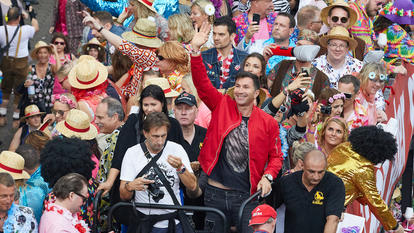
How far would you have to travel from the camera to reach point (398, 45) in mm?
13102

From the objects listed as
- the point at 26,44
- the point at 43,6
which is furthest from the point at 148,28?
the point at 43,6

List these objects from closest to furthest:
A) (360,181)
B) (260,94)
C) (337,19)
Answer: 1. (360,181)
2. (260,94)
3. (337,19)

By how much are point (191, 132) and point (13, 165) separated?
1823mm

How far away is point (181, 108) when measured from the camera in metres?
7.87

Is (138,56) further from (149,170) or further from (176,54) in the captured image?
(149,170)

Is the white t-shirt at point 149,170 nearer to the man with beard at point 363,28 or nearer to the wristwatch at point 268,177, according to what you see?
the wristwatch at point 268,177

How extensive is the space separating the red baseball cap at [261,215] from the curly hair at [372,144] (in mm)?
1975

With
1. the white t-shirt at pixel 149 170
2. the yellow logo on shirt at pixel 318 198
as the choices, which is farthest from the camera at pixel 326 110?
the white t-shirt at pixel 149 170

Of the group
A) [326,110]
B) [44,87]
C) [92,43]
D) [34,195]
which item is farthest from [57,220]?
[92,43]

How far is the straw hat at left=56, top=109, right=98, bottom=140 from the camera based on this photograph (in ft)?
28.1

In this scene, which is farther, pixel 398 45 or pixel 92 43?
pixel 398 45

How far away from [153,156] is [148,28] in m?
3.75

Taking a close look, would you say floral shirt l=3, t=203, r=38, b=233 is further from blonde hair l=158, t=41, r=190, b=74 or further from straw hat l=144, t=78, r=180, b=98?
blonde hair l=158, t=41, r=190, b=74

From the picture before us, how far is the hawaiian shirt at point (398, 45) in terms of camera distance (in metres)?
13.1
